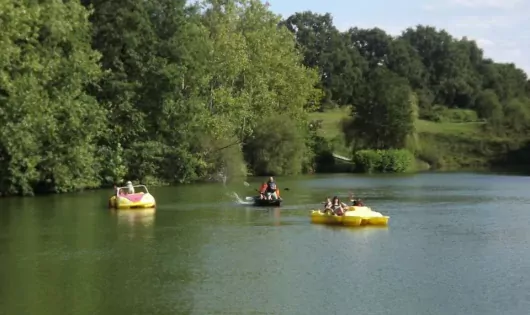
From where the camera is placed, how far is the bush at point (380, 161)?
89.0m

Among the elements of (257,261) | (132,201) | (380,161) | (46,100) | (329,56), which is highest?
(329,56)

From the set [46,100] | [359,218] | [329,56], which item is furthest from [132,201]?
[329,56]

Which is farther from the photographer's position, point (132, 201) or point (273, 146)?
point (273, 146)

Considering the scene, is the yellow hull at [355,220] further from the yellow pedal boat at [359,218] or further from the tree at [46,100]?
the tree at [46,100]

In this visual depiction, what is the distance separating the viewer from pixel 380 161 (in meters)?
89.3

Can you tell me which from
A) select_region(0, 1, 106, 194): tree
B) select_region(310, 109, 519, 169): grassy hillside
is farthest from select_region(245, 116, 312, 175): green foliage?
select_region(0, 1, 106, 194): tree

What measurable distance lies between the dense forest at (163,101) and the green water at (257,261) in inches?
318

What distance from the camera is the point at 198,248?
28062 mm

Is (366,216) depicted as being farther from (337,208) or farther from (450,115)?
(450,115)

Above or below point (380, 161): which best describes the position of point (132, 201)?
below

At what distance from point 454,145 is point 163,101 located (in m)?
52.1

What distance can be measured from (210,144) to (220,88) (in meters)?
6.20

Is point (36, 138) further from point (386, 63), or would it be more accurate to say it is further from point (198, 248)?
point (386, 63)

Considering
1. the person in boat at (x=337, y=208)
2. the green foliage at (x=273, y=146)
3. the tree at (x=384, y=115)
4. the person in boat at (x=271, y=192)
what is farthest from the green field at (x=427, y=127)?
the person in boat at (x=337, y=208)
